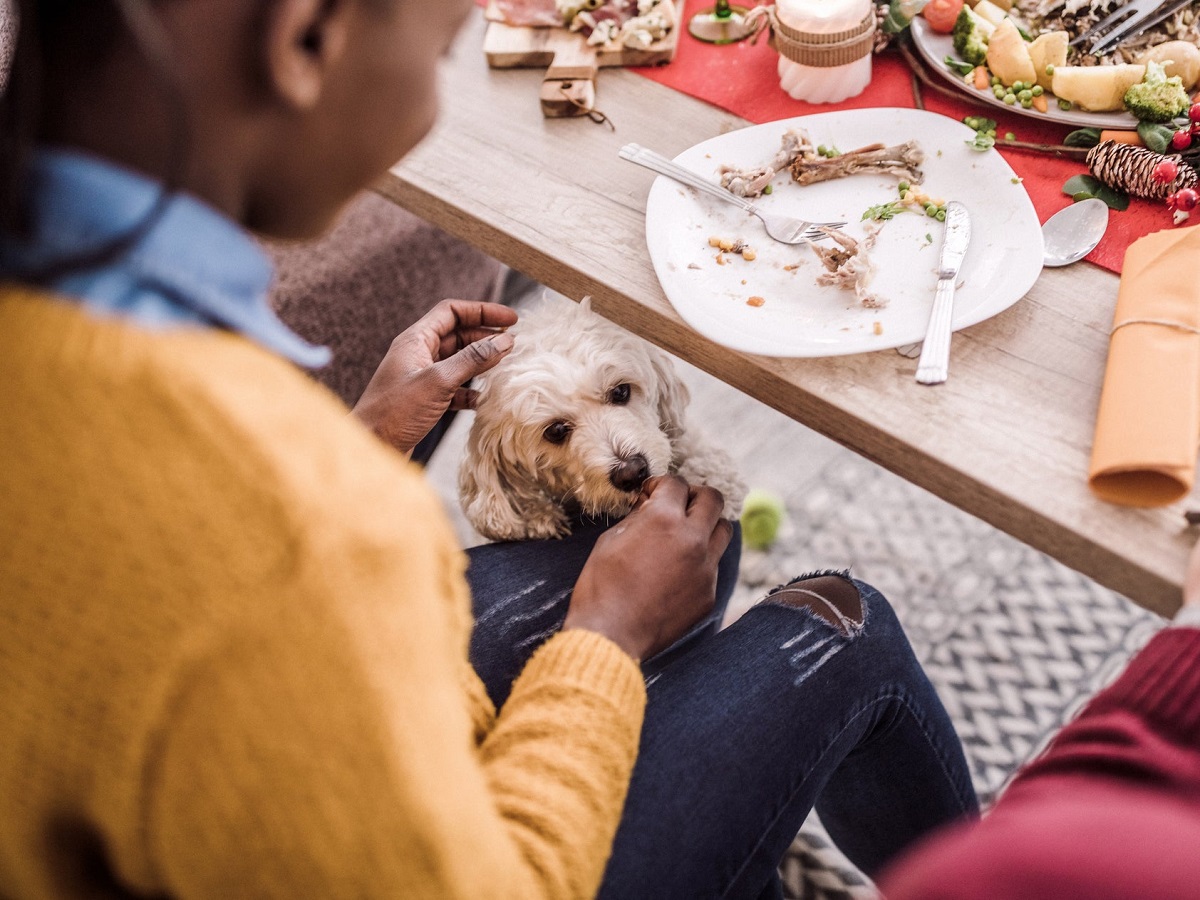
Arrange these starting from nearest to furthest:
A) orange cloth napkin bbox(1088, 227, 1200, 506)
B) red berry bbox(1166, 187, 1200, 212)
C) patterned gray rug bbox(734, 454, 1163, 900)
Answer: orange cloth napkin bbox(1088, 227, 1200, 506) → red berry bbox(1166, 187, 1200, 212) → patterned gray rug bbox(734, 454, 1163, 900)

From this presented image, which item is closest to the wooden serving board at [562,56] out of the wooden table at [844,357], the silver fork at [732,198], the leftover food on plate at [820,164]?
the wooden table at [844,357]

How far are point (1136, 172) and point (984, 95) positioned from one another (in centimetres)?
23

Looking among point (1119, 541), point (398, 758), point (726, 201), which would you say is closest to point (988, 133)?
point (726, 201)

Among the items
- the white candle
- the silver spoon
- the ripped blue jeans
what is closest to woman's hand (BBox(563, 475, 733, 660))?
the ripped blue jeans

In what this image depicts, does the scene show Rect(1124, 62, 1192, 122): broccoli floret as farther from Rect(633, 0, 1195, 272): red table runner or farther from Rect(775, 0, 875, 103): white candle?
Rect(775, 0, 875, 103): white candle

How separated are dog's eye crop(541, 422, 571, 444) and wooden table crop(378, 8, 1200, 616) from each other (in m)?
0.24

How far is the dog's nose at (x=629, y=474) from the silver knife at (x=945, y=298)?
44cm

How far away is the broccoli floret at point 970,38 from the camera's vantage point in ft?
3.82

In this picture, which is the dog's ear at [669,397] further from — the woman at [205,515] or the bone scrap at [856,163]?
the woman at [205,515]

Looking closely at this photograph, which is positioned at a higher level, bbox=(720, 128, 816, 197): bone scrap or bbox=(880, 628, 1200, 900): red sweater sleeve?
bbox=(720, 128, 816, 197): bone scrap

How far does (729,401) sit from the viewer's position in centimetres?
219

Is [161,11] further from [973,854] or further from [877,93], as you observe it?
[877,93]

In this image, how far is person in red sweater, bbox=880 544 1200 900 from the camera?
0.47 m

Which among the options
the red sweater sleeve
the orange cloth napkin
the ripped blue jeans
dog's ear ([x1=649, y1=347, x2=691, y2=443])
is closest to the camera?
the red sweater sleeve
